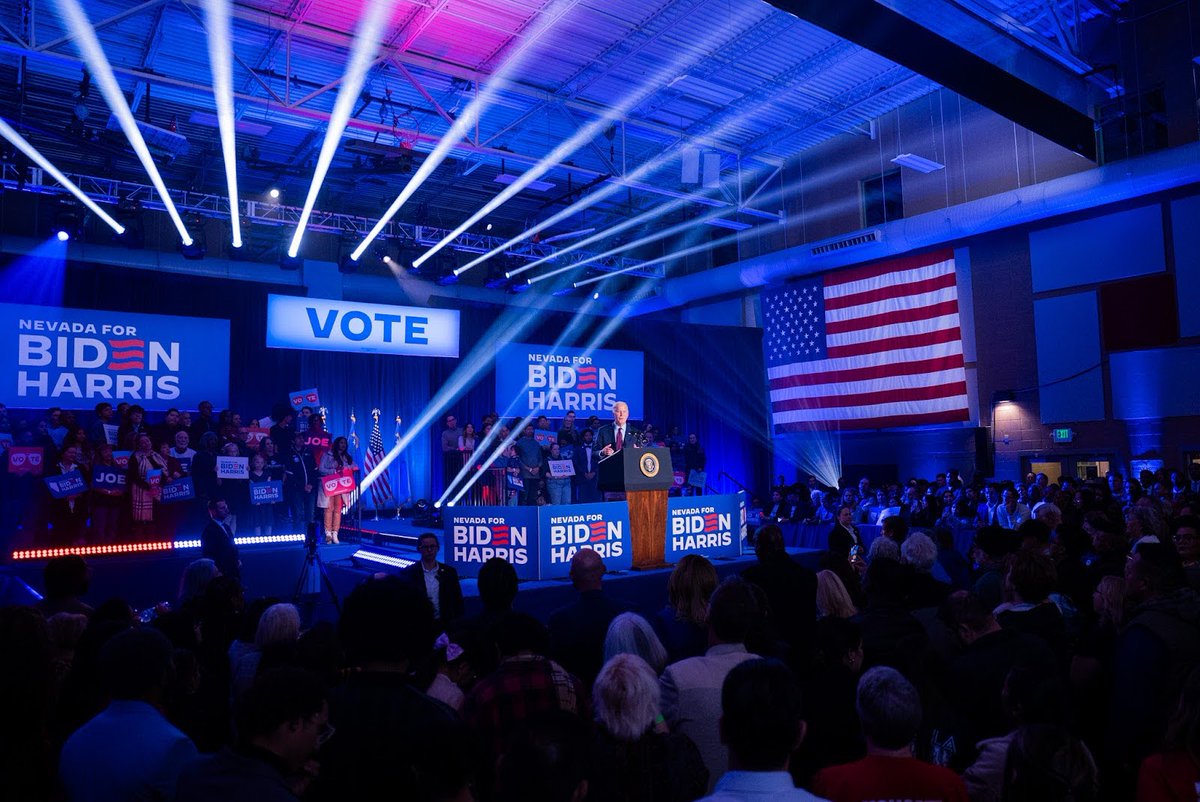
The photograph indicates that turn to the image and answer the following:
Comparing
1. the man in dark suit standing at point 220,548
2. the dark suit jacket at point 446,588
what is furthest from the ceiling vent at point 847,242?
the man in dark suit standing at point 220,548

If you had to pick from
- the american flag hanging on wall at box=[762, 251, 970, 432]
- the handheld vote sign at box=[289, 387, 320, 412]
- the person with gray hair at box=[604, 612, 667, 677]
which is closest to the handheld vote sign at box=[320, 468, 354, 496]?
the handheld vote sign at box=[289, 387, 320, 412]

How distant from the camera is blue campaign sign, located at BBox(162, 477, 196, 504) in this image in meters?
9.98

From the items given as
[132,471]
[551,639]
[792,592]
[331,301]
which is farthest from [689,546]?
[331,301]

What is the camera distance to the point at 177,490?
10.1 m

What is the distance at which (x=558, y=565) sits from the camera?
7.76 meters

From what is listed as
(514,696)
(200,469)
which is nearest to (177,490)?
(200,469)

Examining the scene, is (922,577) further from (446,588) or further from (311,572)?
(311,572)

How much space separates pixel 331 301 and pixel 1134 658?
13837 millimetres

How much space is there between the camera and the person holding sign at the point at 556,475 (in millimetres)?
13562

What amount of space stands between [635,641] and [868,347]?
14206 mm

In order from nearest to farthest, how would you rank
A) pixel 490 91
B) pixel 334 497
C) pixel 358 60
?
1. pixel 358 60
2. pixel 334 497
3. pixel 490 91

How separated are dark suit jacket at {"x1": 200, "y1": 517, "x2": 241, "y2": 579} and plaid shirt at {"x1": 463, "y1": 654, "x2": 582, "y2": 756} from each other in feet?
21.1

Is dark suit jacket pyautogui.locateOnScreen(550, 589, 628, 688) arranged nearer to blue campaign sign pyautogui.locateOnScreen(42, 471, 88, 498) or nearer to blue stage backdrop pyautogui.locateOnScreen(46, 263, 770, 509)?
blue campaign sign pyautogui.locateOnScreen(42, 471, 88, 498)

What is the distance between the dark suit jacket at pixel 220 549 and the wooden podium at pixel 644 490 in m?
3.75
